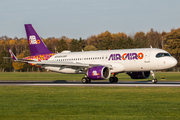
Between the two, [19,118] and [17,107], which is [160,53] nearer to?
[17,107]

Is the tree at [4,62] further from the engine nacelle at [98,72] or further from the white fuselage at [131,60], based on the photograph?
the engine nacelle at [98,72]

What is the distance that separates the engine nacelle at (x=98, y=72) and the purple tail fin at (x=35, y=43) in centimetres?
1271

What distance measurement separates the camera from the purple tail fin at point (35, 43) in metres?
46.1

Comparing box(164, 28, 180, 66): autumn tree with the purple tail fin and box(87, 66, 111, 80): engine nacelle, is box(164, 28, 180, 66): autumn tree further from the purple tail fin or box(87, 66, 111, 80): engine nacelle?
box(87, 66, 111, 80): engine nacelle

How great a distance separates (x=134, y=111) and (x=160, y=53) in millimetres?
22151

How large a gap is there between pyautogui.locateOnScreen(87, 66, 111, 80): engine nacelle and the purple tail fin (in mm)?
12713

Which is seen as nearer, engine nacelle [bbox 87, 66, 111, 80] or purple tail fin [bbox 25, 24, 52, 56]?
engine nacelle [bbox 87, 66, 111, 80]

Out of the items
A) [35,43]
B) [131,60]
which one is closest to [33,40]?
[35,43]

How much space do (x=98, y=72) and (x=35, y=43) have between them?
1536 centimetres

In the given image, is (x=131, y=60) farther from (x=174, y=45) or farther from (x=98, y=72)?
(x=174, y=45)

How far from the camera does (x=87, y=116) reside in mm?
12789

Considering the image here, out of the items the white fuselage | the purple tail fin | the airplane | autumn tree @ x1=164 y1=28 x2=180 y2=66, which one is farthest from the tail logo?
autumn tree @ x1=164 y1=28 x2=180 y2=66

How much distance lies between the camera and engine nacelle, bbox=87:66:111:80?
35000 mm

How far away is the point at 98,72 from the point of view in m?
35.1
